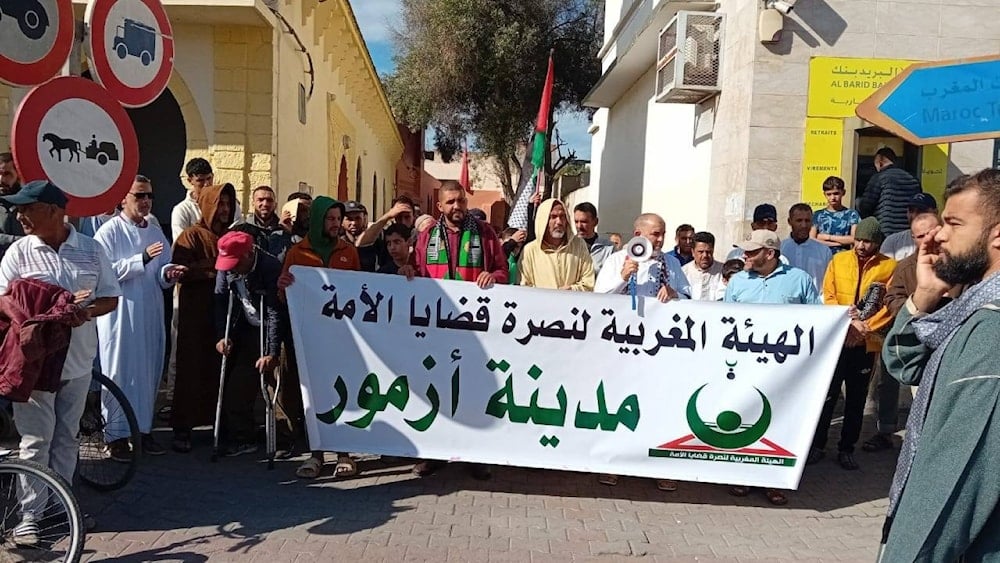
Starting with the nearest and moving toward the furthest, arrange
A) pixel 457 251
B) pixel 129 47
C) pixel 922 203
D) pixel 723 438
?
pixel 129 47
pixel 723 438
pixel 457 251
pixel 922 203

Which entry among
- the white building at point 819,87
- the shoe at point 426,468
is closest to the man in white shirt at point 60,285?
the shoe at point 426,468

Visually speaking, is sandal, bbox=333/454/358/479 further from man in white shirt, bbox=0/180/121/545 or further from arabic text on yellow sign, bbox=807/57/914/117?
arabic text on yellow sign, bbox=807/57/914/117

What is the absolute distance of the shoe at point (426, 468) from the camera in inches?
199

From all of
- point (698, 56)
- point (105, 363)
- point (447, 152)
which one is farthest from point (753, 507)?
point (447, 152)

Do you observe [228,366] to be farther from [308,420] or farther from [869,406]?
[869,406]

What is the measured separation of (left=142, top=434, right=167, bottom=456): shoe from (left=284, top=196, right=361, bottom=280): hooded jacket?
5.54 feet

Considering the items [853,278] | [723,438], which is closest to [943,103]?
[853,278]

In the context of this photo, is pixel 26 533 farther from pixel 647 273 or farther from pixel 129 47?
pixel 647 273

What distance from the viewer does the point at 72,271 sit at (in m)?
3.64

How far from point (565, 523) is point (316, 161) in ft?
31.6

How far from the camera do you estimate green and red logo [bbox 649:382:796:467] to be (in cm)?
471

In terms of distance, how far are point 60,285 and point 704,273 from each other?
15.0ft

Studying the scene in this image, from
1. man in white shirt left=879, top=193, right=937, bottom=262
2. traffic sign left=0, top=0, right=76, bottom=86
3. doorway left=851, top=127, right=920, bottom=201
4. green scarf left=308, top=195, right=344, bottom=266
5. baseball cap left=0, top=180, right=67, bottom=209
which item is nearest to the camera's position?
baseball cap left=0, top=180, right=67, bottom=209

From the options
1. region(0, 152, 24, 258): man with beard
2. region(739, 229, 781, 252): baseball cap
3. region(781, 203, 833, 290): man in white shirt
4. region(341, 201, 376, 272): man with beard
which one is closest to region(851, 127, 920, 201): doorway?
region(781, 203, 833, 290): man in white shirt
